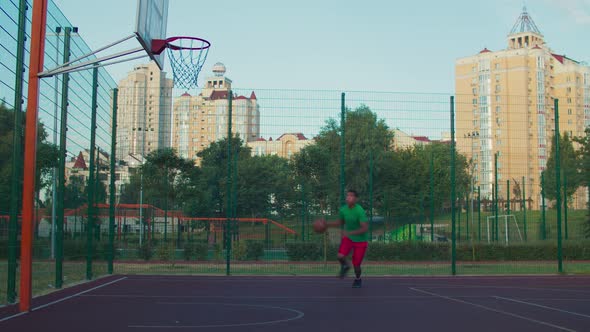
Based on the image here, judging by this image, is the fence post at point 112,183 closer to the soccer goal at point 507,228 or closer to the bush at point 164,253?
the bush at point 164,253

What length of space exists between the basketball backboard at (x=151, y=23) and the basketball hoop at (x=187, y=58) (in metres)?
0.34

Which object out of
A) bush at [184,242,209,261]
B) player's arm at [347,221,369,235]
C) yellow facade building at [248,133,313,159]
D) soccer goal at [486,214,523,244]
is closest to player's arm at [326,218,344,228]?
player's arm at [347,221,369,235]

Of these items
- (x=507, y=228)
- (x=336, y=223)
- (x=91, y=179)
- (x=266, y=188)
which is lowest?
(x=507, y=228)

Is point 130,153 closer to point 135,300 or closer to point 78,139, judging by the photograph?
point 78,139

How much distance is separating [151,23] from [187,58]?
6.31 feet

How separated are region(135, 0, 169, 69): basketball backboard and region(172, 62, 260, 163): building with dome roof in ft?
19.2

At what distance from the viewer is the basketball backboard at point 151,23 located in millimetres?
10008

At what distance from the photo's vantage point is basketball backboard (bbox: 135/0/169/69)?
10008 millimetres

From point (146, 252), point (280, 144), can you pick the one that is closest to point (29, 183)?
point (280, 144)

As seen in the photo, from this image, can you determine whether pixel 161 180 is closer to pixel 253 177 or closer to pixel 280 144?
pixel 253 177

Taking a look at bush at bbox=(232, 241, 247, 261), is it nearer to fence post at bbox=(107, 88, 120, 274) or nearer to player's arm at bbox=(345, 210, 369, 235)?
fence post at bbox=(107, 88, 120, 274)

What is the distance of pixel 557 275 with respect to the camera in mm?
17969

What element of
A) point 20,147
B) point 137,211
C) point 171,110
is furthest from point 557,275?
point 137,211

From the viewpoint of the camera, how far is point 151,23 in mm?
10742
